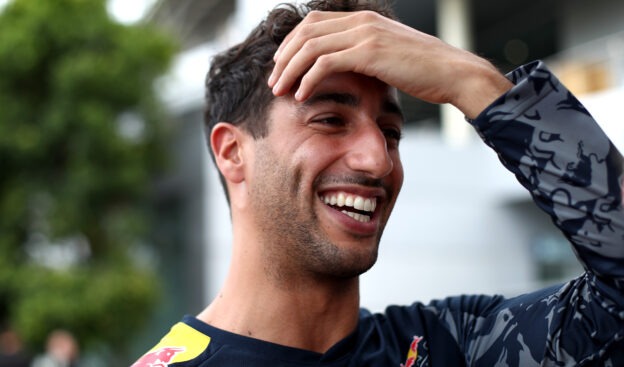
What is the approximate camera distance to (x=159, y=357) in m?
2.15

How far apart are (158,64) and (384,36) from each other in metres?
13.4

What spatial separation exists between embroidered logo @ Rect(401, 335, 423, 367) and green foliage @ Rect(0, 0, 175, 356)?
11.8 meters

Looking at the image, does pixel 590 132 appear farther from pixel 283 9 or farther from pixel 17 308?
pixel 17 308

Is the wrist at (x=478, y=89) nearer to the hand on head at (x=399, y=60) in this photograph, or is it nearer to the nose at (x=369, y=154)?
the hand on head at (x=399, y=60)

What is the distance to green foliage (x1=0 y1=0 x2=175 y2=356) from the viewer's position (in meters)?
13.7

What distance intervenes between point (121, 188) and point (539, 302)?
13006 mm

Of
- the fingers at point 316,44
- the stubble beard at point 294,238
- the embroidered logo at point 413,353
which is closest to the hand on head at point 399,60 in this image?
the fingers at point 316,44

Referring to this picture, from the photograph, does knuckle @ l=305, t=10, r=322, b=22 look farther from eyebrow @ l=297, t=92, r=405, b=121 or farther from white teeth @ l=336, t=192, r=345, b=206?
white teeth @ l=336, t=192, r=345, b=206

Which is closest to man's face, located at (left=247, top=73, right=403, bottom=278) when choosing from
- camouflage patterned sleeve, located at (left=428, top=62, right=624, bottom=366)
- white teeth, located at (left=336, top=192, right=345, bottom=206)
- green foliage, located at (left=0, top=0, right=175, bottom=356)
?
white teeth, located at (left=336, top=192, right=345, bottom=206)

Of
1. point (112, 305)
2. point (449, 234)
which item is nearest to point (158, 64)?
point (112, 305)

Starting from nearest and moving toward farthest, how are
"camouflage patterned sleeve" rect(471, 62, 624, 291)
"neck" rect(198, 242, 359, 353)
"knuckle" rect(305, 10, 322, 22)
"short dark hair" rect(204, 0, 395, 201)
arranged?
"camouflage patterned sleeve" rect(471, 62, 624, 291) < "knuckle" rect(305, 10, 322, 22) < "neck" rect(198, 242, 359, 353) < "short dark hair" rect(204, 0, 395, 201)

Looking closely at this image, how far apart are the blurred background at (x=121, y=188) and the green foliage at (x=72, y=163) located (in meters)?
0.02

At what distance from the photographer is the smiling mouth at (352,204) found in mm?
2139

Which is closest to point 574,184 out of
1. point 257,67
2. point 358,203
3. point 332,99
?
point 358,203
